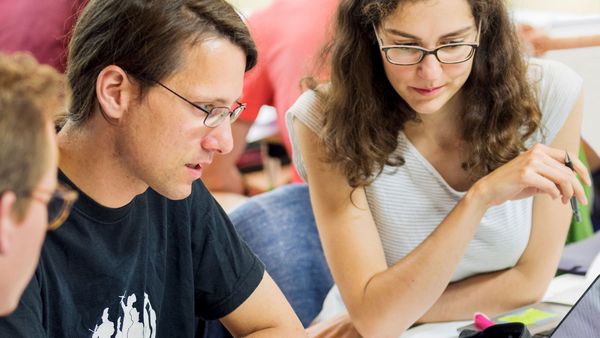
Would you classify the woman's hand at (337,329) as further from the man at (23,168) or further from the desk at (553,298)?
the man at (23,168)

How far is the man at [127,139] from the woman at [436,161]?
402mm

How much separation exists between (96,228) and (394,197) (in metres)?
0.67

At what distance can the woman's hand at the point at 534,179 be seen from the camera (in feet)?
5.09

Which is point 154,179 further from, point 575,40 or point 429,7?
point 575,40

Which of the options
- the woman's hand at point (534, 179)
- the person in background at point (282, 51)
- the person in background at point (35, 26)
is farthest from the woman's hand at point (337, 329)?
the person in background at point (35, 26)

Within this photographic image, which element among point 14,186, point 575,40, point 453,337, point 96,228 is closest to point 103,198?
point 96,228

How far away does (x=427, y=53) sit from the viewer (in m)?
1.56

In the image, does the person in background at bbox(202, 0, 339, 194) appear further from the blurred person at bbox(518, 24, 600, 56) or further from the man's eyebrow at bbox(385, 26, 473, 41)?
the man's eyebrow at bbox(385, 26, 473, 41)

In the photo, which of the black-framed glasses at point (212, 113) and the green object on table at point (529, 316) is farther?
the green object on table at point (529, 316)

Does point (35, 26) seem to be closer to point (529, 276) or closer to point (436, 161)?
point (436, 161)

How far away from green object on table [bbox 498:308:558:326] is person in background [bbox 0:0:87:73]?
1483mm

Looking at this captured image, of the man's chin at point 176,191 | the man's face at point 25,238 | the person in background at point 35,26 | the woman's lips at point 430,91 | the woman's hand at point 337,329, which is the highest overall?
the man's face at point 25,238

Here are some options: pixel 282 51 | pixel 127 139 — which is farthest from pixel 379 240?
pixel 282 51

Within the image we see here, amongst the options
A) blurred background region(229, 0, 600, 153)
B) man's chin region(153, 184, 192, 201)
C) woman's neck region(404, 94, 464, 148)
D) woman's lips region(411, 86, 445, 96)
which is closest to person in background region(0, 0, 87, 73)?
blurred background region(229, 0, 600, 153)
